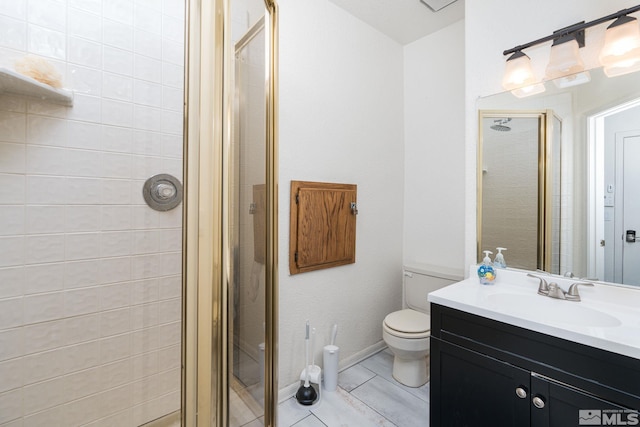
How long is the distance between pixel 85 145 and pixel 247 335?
1.03 m

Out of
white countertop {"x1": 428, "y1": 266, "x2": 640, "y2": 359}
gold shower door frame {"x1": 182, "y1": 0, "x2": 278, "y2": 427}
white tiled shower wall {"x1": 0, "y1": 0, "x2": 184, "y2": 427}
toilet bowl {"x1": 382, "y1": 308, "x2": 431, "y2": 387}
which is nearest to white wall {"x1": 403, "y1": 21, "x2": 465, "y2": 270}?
toilet bowl {"x1": 382, "y1": 308, "x2": 431, "y2": 387}

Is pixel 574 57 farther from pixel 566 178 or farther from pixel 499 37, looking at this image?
pixel 566 178

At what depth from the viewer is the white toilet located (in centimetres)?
169

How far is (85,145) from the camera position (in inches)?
44.4

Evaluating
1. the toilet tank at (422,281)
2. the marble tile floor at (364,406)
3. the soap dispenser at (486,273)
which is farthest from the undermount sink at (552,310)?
the marble tile floor at (364,406)

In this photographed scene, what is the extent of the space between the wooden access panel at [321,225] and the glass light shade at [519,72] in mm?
1057

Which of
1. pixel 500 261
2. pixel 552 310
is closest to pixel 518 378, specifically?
pixel 552 310

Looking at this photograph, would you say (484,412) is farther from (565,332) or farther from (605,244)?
(605,244)

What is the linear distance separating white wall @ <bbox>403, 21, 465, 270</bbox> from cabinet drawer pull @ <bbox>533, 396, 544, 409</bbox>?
1.20 metres

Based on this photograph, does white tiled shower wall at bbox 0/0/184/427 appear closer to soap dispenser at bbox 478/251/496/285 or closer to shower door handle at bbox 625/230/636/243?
soap dispenser at bbox 478/251/496/285

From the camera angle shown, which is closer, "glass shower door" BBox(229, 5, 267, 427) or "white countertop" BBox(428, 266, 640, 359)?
"glass shower door" BBox(229, 5, 267, 427)

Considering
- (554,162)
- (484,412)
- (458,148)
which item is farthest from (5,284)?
(458,148)

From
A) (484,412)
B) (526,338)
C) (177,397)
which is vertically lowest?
(177,397)

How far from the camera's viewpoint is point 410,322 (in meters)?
1.81
